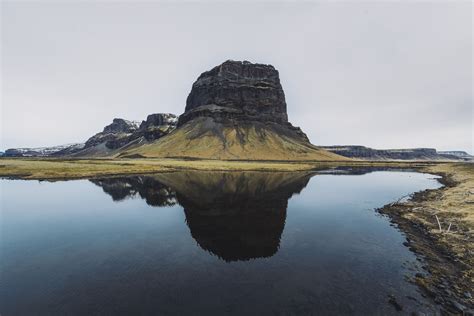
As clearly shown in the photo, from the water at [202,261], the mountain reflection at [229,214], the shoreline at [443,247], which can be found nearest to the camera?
the water at [202,261]

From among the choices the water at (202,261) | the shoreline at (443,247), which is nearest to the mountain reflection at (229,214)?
the water at (202,261)

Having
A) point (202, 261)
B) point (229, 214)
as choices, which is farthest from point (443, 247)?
point (229, 214)

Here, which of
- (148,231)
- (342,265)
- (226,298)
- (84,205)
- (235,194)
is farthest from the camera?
(235,194)

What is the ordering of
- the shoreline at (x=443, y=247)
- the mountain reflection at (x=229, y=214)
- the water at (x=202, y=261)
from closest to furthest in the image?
the water at (x=202, y=261), the shoreline at (x=443, y=247), the mountain reflection at (x=229, y=214)

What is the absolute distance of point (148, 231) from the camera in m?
29.4

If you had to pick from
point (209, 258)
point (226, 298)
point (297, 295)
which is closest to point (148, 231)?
point (209, 258)

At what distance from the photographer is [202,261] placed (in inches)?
840

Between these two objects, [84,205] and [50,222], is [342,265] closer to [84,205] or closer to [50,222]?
[50,222]

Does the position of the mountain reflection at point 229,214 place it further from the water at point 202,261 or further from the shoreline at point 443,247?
the shoreline at point 443,247

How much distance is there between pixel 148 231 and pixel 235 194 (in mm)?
25038

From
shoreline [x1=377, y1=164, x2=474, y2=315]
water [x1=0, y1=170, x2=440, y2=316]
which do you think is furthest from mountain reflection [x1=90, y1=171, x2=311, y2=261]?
shoreline [x1=377, y1=164, x2=474, y2=315]

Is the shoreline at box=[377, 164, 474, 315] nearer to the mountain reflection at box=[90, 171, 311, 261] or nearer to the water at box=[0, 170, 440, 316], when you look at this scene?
the water at box=[0, 170, 440, 316]

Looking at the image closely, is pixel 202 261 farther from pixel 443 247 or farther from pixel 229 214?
pixel 443 247

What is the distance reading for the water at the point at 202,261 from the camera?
15234 mm
